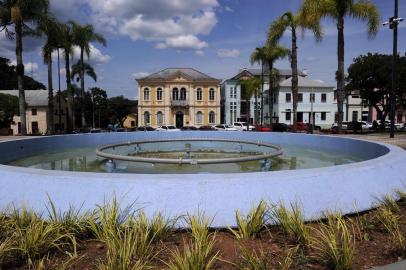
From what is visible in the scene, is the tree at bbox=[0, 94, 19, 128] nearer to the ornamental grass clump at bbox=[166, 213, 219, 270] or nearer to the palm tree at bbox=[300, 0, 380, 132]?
the palm tree at bbox=[300, 0, 380, 132]

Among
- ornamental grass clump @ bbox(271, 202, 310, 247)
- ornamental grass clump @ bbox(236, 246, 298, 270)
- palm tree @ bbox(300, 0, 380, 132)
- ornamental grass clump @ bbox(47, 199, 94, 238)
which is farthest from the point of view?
palm tree @ bbox(300, 0, 380, 132)

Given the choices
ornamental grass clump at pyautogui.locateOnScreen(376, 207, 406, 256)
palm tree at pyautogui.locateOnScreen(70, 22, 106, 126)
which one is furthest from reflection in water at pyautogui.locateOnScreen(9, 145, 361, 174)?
palm tree at pyautogui.locateOnScreen(70, 22, 106, 126)

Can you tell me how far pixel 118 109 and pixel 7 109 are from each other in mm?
34247

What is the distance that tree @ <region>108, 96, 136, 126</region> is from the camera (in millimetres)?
77688

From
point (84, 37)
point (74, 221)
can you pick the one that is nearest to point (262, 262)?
point (74, 221)

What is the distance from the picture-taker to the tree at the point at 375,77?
4034cm

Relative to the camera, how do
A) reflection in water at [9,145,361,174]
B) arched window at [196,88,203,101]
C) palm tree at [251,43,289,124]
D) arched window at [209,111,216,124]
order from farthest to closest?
arched window at [209,111,216,124], arched window at [196,88,203,101], palm tree at [251,43,289,124], reflection in water at [9,145,361,174]

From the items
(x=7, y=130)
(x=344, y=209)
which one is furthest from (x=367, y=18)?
(x=7, y=130)

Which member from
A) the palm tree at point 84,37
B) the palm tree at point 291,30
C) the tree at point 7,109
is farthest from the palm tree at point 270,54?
the tree at point 7,109

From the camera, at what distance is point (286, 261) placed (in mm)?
A: 3660

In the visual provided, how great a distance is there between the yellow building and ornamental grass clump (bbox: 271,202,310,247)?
2233 inches

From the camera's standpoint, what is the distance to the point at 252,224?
4621 mm

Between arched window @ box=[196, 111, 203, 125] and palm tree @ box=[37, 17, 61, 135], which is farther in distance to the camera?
arched window @ box=[196, 111, 203, 125]

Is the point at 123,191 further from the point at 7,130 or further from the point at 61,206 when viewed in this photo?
the point at 7,130
